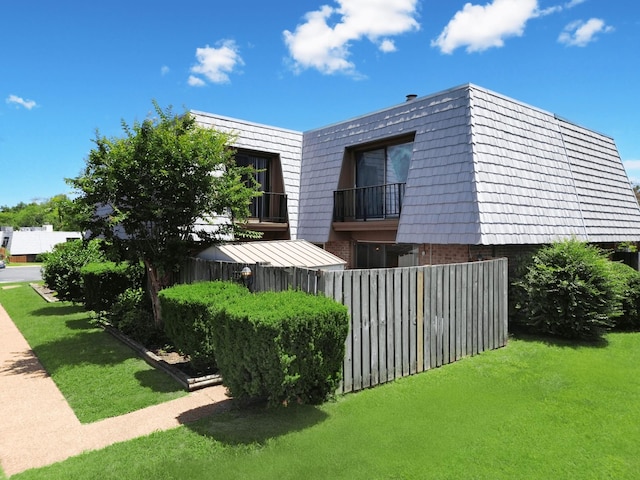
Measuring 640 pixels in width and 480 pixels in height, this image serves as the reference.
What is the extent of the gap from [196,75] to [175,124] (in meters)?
9.76

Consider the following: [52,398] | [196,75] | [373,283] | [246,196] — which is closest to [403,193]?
[246,196]

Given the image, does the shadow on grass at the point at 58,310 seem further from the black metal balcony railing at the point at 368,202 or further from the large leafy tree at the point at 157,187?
the black metal balcony railing at the point at 368,202

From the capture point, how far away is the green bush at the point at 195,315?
6168mm

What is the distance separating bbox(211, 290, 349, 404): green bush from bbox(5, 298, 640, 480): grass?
0.37 metres

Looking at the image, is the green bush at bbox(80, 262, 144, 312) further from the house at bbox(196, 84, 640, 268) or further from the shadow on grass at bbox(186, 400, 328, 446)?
the shadow on grass at bbox(186, 400, 328, 446)

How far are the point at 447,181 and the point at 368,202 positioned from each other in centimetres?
327

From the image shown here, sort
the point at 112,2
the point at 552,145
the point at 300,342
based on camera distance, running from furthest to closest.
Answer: the point at 552,145
the point at 112,2
the point at 300,342

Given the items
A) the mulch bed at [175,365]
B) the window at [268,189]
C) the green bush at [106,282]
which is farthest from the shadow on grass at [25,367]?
the window at [268,189]

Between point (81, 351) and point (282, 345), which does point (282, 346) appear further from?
point (81, 351)

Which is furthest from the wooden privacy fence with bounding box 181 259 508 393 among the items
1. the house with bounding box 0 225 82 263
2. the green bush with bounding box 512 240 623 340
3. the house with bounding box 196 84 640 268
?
the house with bounding box 0 225 82 263

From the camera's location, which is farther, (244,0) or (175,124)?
(244,0)

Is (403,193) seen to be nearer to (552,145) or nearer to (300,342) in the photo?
(552,145)

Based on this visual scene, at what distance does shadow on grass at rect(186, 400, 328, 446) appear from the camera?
421cm

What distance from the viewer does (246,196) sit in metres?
9.20
